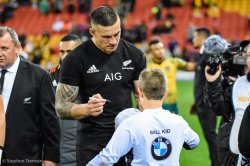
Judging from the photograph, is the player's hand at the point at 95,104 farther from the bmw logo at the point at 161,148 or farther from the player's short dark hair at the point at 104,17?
the player's short dark hair at the point at 104,17

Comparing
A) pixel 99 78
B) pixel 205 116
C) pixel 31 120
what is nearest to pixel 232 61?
pixel 99 78

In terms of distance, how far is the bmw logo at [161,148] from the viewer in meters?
3.39

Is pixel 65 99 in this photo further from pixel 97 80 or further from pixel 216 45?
pixel 216 45

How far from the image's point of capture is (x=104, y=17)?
391 cm

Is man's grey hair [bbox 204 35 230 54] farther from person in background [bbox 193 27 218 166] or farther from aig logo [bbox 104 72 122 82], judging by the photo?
person in background [bbox 193 27 218 166]

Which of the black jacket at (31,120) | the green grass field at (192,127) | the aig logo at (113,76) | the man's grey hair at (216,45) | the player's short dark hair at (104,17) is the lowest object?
the green grass field at (192,127)

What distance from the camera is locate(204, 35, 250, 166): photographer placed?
4238 millimetres

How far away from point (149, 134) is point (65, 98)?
2.98ft

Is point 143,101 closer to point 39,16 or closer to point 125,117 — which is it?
point 125,117

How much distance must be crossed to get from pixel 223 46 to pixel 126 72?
1.10 m

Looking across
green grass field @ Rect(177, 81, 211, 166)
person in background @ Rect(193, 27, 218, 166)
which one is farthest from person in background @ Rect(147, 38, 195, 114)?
green grass field @ Rect(177, 81, 211, 166)

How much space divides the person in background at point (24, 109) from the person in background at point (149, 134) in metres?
0.84

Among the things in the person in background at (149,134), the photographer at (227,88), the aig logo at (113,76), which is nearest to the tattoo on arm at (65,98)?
the aig logo at (113,76)

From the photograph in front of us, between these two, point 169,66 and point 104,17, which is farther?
point 169,66
